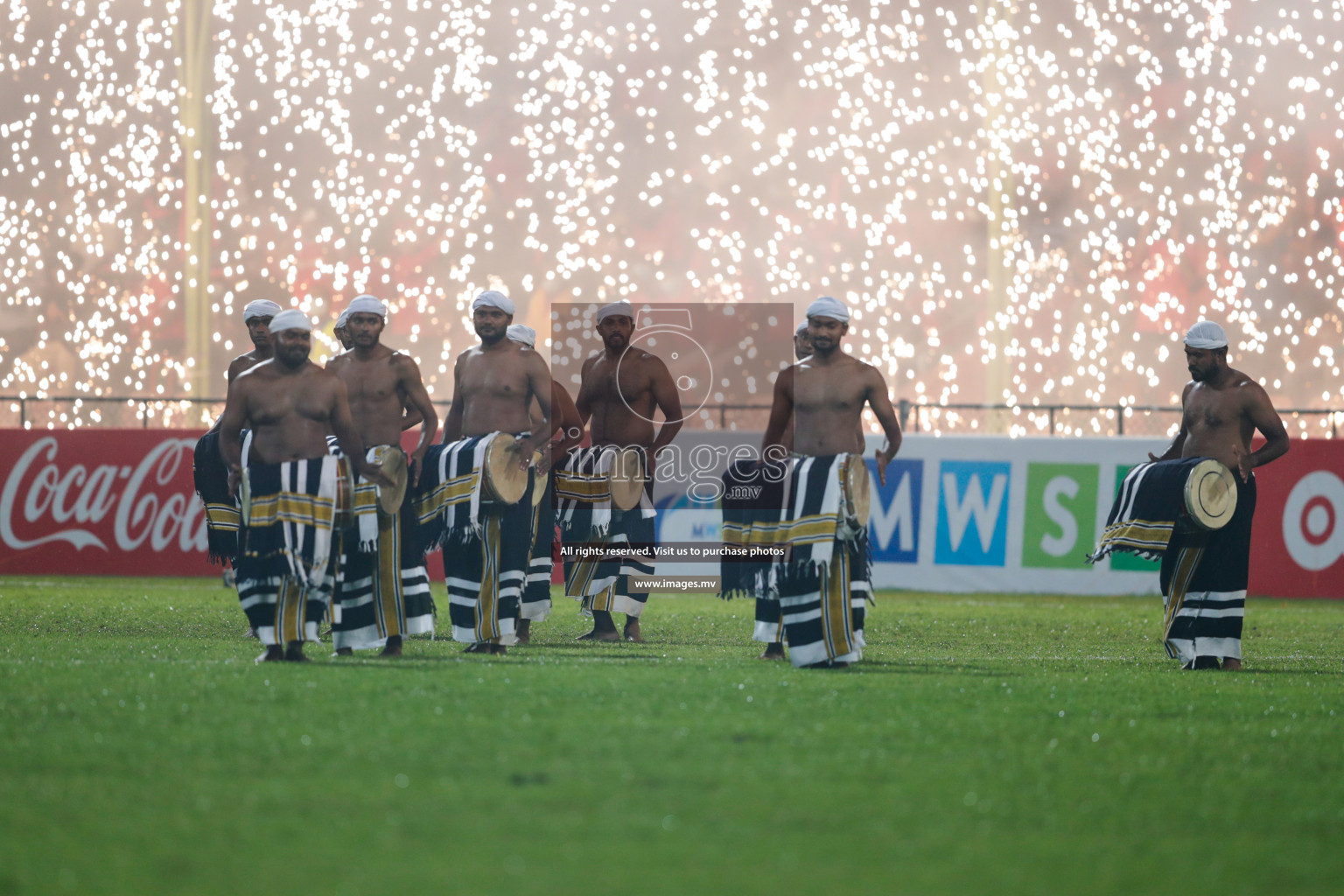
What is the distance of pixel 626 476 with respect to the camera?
926 cm

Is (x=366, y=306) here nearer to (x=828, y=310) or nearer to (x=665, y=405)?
(x=665, y=405)

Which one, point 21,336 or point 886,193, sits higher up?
point 886,193

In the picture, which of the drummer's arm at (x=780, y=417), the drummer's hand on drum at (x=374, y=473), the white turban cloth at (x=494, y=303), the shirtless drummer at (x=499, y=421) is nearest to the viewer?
the drummer's hand on drum at (x=374, y=473)

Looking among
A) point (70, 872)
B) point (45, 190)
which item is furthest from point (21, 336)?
point (70, 872)

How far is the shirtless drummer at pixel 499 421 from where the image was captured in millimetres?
8094

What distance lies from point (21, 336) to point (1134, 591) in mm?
14587

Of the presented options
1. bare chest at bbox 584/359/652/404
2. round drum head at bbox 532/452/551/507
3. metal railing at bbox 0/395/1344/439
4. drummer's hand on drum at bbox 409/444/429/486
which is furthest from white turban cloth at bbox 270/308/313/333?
metal railing at bbox 0/395/1344/439

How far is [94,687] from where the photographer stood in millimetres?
5938

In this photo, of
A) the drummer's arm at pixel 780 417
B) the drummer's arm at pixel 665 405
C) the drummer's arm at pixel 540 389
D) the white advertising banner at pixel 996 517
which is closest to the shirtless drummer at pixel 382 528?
the drummer's arm at pixel 540 389

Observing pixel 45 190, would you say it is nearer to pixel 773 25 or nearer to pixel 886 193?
pixel 773 25

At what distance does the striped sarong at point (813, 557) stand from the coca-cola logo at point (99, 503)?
8.33 meters

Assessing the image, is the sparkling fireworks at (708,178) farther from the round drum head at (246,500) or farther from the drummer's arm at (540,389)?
the round drum head at (246,500)

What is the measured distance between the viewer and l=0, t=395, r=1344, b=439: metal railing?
597 inches

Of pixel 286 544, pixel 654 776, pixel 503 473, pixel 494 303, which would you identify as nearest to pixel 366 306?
pixel 494 303
